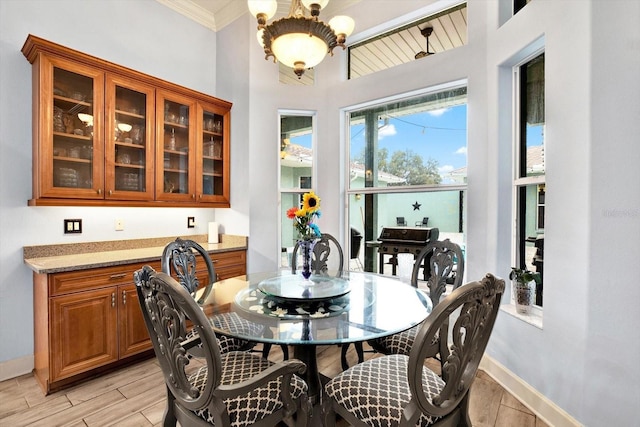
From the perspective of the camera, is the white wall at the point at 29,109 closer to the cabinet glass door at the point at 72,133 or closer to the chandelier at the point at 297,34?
the cabinet glass door at the point at 72,133

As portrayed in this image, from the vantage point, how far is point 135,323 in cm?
259

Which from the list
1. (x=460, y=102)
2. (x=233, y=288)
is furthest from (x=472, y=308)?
(x=460, y=102)

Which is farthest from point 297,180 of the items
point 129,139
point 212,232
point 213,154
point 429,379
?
point 429,379

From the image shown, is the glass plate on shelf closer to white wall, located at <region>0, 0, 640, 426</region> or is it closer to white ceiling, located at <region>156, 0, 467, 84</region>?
white wall, located at <region>0, 0, 640, 426</region>

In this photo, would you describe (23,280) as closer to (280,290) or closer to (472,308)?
(280,290)

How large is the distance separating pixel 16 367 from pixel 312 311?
8.18ft

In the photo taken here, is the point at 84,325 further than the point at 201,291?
Yes

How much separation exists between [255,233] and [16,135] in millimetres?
2104

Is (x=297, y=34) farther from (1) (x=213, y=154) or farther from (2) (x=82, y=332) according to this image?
(2) (x=82, y=332)

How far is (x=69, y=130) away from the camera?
2.48 metres

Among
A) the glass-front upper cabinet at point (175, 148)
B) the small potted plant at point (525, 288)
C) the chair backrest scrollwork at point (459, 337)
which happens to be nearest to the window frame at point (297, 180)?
the glass-front upper cabinet at point (175, 148)

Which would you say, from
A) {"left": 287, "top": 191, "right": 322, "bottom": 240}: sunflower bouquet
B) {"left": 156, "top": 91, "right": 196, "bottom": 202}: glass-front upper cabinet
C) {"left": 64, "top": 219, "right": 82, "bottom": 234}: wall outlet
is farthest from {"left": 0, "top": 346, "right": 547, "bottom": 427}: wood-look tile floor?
{"left": 156, "top": 91, "right": 196, "bottom": 202}: glass-front upper cabinet

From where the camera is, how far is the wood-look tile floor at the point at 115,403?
75.9 inches

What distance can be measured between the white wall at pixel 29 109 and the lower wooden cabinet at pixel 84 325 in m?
0.17
